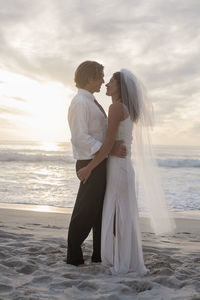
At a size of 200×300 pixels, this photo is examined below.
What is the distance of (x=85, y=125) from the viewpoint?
340 cm

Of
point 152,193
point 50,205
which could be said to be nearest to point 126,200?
point 152,193

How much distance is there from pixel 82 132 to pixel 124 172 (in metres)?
0.62

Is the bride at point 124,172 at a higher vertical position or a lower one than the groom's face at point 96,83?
lower

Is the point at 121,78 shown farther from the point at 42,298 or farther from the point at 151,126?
the point at 42,298

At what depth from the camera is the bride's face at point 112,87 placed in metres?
3.53

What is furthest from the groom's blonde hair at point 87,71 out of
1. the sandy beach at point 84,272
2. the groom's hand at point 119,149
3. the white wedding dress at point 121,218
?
the sandy beach at point 84,272

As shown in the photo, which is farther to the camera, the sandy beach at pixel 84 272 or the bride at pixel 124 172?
the bride at pixel 124 172

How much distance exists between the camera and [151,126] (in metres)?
3.67

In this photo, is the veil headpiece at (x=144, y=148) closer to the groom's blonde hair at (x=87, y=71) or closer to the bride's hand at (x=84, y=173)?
the groom's blonde hair at (x=87, y=71)

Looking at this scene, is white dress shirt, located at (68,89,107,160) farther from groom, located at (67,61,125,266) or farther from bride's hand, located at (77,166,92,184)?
bride's hand, located at (77,166,92,184)

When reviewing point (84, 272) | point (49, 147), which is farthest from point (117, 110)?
point (49, 147)

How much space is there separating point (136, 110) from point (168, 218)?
1232mm

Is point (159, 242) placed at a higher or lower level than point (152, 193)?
lower

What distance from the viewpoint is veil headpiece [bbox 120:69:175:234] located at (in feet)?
11.4
